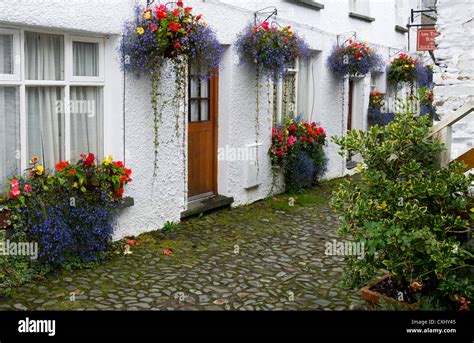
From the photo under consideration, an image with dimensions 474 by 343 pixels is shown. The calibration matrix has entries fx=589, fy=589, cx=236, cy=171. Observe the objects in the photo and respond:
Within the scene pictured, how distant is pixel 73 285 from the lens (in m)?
5.69

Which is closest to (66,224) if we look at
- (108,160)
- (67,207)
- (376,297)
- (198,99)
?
(67,207)

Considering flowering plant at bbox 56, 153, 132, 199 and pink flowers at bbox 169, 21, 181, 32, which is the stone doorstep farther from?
pink flowers at bbox 169, 21, 181, 32

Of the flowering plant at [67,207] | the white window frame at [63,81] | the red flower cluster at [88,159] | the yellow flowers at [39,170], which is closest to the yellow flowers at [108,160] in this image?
the flowering plant at [67,207]

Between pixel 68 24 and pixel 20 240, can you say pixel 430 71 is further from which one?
pixel 20 240

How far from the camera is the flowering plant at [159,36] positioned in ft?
22.7

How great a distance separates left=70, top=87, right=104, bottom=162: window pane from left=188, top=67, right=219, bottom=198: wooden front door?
1.81 metres

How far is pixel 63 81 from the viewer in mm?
6566

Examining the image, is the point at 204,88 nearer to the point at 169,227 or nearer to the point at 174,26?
the point at 174,26

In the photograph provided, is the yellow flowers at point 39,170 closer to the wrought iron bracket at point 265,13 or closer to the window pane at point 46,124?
the window pane at point 46,124

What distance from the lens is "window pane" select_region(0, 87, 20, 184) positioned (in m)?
6.02

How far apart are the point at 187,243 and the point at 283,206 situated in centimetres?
273

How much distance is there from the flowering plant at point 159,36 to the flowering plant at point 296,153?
3446 millimetres

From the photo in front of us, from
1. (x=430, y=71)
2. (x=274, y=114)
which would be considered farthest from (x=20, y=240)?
(x=430, y=71)

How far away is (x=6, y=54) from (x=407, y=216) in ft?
13.8
